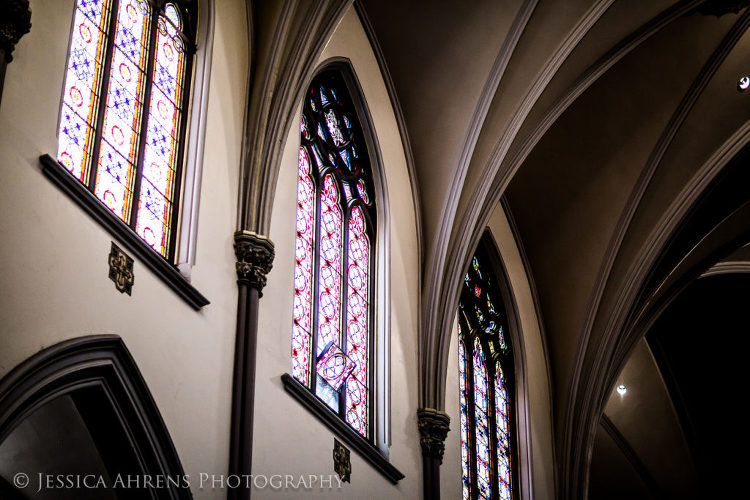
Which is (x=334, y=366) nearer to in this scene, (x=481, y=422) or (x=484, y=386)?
(x=481, y=422)

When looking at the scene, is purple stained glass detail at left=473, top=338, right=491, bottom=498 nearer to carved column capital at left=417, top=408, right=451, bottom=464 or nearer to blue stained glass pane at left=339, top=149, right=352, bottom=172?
carved column capital at left=417, top=408, right=451, bottom=464

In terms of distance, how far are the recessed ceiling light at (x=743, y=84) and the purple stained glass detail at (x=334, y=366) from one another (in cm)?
753

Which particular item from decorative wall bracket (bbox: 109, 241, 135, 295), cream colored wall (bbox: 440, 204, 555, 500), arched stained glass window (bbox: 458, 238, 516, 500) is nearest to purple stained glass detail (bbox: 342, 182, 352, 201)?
cream colored wall (bbox: 440, 204, 555, 500)

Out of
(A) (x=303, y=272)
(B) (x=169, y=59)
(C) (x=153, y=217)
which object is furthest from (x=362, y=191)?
(C) (x=153, y=217)

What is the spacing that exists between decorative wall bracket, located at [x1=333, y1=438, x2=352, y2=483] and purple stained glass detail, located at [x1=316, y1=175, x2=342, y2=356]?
35.5 inches

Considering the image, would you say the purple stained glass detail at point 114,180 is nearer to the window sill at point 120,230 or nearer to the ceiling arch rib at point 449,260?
the window sill at point 120,230

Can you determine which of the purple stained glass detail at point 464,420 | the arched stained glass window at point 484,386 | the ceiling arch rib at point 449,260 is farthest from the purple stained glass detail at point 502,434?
the ceiling arch rib at point 449,260

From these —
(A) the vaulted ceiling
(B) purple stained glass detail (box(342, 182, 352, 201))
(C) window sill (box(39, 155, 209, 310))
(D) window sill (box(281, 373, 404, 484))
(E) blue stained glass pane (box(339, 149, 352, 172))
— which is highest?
(A) the vaulted ceiling

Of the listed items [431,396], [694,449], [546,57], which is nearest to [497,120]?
[546,57]

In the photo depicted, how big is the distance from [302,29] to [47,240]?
428 cm

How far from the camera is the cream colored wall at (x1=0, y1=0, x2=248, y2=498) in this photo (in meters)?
7.16

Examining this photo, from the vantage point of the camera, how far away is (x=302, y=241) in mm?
11281

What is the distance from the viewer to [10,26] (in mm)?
7078

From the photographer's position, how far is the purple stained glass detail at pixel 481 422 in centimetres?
1495
